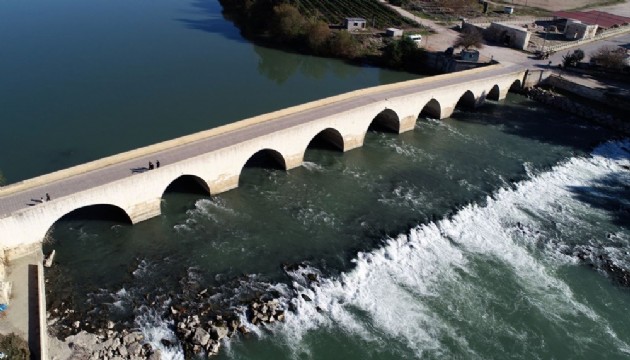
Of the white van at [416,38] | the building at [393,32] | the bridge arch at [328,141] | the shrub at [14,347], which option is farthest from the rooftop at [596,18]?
the shrub at [14,347]

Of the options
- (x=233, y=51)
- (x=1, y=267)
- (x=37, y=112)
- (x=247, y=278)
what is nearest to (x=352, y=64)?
(x=233, y=51)

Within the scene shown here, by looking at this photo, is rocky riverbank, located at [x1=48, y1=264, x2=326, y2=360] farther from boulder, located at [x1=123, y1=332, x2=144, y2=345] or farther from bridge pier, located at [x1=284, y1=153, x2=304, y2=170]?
bridge pier, located at [x1=284, y1=153, x2=304, y2=170]

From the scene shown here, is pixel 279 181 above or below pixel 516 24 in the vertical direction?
below

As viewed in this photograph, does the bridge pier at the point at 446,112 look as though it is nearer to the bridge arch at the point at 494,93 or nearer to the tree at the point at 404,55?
the bridge arch at the point at 494,93

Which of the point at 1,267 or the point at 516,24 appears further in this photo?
the point at 516,24

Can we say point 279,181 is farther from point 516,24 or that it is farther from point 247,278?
point 516,24

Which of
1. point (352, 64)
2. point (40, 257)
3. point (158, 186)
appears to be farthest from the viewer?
point (352, 64)
